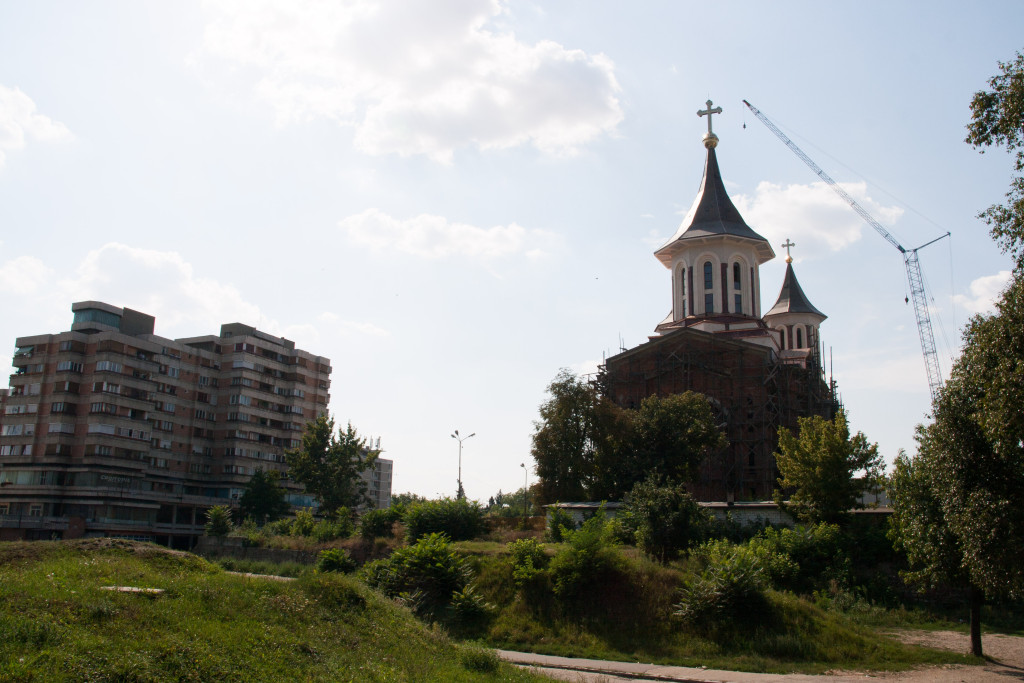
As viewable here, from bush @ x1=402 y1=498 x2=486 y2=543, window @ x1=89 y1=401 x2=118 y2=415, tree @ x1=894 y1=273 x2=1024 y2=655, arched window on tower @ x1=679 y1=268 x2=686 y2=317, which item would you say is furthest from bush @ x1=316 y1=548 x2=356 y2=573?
window @ x1=89 y1=401 x2=118 y2=415

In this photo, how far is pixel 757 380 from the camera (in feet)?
142

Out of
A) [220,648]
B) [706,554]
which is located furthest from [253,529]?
[220,648]

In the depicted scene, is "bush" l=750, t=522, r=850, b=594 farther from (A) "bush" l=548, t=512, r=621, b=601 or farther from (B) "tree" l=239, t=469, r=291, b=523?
(B) "tree" l=239, t=469, r=291, b=523

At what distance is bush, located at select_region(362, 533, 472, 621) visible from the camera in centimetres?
2205

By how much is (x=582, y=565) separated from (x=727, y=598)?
4106 millimetres

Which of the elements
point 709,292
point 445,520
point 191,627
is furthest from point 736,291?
point 191,627

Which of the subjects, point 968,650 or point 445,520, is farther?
point 445,520

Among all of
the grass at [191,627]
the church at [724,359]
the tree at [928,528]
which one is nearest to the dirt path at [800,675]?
the tree at [928,528]

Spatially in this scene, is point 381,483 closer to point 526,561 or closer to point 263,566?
point 263,566

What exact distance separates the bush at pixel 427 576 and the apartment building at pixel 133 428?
119 feet

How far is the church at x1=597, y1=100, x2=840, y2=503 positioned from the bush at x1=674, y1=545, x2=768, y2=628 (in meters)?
19.4

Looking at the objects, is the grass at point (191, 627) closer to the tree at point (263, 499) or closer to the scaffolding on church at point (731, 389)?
the scaffolding on church at point (731, 389)

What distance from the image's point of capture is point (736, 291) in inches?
1961

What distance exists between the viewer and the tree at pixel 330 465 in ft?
158
